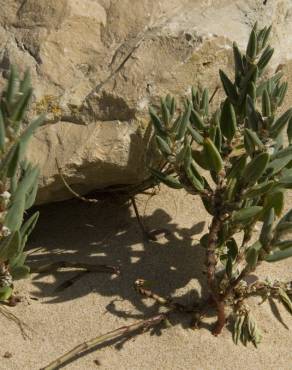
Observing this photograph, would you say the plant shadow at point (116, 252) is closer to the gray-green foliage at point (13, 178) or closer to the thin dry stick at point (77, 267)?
the thin dry stick at point (77, 267)

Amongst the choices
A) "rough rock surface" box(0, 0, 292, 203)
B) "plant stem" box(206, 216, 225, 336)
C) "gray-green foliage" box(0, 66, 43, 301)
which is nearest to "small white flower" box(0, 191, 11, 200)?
"gray-green foliage" box(0, 66, 43, 301)

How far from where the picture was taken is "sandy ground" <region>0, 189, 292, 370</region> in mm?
1906

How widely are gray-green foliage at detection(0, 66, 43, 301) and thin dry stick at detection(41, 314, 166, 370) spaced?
0.23 meters

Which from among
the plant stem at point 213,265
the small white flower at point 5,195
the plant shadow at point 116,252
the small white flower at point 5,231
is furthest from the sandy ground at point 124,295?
the small white flower at point 5,195

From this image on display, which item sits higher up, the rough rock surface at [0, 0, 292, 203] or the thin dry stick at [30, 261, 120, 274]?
the rough rock surface at [0, 0, 292, 203]

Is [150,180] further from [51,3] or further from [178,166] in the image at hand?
[51,3]

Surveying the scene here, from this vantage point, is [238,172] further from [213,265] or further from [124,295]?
[124,295]

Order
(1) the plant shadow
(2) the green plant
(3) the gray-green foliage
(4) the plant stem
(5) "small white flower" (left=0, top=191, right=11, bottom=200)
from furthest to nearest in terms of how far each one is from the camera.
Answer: (1) the plant shadow, (4) the plant stem, (2) the green plant, (5) "small white flower" (left=0, top=191, right=11, bottom=200), (3) the gray-green foliage

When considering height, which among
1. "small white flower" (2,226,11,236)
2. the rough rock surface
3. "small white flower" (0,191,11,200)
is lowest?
"small white flower" (2,226,11,236)

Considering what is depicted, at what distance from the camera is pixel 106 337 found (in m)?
1.88

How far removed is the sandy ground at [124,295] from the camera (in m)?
1.91

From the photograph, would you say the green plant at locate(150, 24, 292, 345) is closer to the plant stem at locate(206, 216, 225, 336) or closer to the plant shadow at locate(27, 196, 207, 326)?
the plant stem at locate(206, 216, 225, 336)

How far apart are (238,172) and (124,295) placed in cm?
55

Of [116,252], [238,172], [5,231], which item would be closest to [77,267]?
[116,252]
